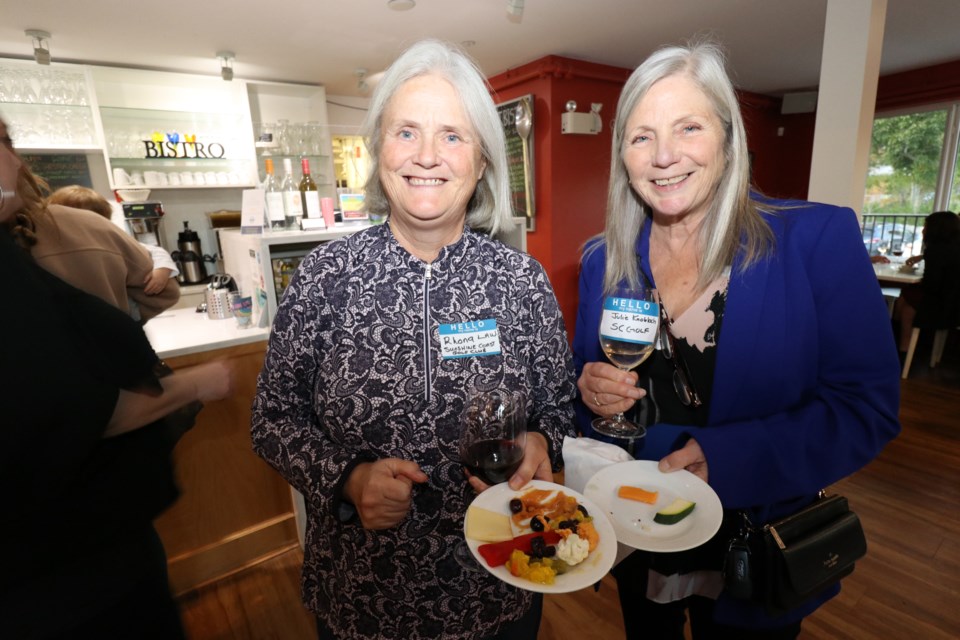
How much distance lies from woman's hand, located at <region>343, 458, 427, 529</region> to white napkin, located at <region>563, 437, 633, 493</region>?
1.23ft

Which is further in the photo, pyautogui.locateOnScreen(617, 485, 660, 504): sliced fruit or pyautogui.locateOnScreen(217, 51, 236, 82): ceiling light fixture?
pyautogui.locateOnScreen(217, 51, 236, 82): ceiling light fixture

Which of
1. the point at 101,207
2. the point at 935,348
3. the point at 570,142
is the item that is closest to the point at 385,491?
the point at 101,207

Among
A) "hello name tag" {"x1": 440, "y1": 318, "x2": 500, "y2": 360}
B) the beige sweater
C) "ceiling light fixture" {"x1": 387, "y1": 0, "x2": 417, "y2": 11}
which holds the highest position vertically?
"ceiling light fixture" {"x1": 387, "y1": 0, "x2": 417, "y2": 11}

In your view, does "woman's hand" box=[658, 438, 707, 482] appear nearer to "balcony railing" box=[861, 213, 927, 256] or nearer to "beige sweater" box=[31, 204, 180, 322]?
"beige sweater" box=[31, 204, 180, 322]

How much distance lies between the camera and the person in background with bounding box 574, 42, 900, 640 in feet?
3.16

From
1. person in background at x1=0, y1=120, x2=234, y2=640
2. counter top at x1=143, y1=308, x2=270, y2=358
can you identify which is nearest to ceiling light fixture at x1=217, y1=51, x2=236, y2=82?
counter top at x1=143, y1=308, x2=270, y2=358

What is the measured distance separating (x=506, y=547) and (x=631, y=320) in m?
0.52

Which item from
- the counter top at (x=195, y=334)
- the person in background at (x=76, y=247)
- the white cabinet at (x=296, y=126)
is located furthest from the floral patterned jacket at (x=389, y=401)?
the white cabinet at (x=296, y=126)

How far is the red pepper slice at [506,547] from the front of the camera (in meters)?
0.74

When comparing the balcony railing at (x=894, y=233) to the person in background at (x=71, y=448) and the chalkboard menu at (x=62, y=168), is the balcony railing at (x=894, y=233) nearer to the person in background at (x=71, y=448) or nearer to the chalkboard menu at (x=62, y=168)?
the person in background at (x=71, y=448)

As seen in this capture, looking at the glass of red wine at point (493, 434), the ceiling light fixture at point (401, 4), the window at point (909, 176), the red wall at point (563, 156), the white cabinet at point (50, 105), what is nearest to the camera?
the glass of red wine at point (493, 434)

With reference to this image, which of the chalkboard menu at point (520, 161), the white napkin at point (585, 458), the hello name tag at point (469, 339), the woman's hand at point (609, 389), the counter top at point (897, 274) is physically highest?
the chalkboard menu at point (520, 161)

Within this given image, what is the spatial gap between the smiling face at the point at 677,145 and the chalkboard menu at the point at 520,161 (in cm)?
374

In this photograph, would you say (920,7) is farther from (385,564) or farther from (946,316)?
(385,564)
